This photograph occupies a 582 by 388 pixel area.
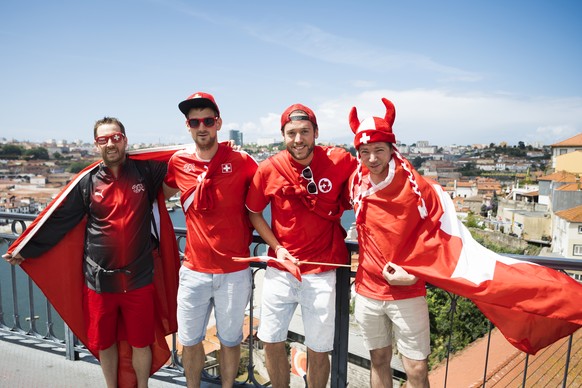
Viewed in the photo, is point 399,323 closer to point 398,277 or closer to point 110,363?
point 398,277

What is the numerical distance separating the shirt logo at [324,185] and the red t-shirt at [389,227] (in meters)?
0.26

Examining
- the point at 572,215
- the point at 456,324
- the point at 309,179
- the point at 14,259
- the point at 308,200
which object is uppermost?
the point at 309,179

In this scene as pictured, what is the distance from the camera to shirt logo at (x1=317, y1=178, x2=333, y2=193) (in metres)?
2.70

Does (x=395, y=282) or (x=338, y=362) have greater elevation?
(x=395, y=282)

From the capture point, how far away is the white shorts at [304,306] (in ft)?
8.72

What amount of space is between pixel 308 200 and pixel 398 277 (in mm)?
745

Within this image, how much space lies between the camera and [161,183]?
3158 mm

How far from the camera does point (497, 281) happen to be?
232 centimetres

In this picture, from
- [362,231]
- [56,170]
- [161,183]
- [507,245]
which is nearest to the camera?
[362,231]

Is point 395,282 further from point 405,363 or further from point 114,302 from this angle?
point 114,302

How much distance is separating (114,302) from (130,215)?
0.63 m

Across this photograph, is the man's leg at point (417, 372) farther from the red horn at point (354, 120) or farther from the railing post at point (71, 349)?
the railing post at point (71, 349)

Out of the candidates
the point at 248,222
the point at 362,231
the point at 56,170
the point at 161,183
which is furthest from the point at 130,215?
the point at 56,170

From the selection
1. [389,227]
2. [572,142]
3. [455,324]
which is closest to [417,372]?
[389,227]
